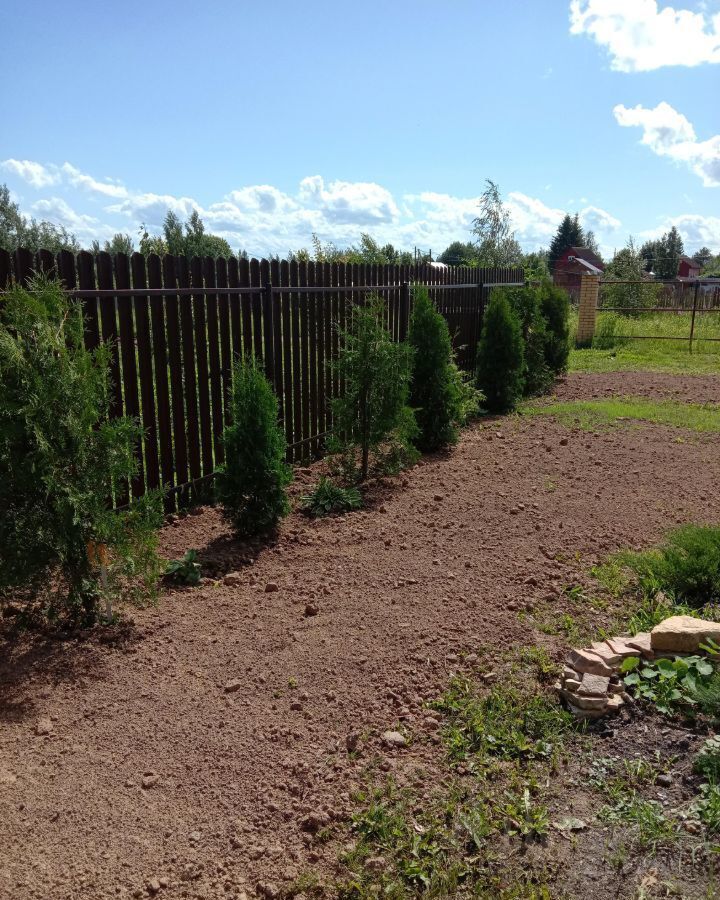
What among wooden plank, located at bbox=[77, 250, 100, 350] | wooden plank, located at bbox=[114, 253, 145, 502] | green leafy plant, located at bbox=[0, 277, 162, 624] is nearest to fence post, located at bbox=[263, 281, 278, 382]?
wooden plank, located at bbox=[114, 253, 145, 502]

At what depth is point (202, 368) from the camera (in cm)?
570

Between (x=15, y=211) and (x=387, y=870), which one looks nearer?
(x=387, y=870)

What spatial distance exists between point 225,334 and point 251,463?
1565mm

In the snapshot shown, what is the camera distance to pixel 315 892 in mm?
2199

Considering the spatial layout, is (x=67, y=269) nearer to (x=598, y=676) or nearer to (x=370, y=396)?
(x=370, y=396)

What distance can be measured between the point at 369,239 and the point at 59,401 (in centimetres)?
1845

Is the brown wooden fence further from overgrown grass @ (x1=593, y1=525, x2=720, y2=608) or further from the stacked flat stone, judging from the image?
overgrown grass @ (x1=593, y1=525, x2=720, y2=608)

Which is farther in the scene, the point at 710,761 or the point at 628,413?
the point at 628,413

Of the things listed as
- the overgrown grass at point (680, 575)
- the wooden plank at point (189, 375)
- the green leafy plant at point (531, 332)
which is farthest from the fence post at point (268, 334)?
the green leafy plant at point (531, 332)

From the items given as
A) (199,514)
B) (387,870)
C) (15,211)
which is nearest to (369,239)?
(15,211)

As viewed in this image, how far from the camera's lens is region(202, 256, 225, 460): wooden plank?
225 inches

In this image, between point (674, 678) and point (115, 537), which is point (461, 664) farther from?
point (115, 537)

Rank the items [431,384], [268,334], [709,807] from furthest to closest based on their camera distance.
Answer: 1. [431,384]
2. [268,334]
3. [709,807]

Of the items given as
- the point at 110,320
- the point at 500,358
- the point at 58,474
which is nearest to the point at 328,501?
the point at 110,320
